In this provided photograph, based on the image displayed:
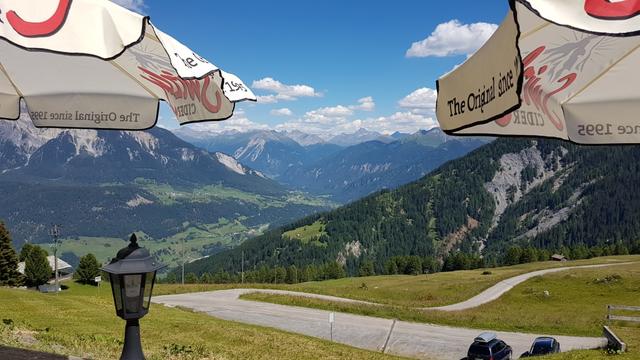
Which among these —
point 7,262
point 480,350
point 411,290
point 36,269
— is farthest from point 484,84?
point 36,269

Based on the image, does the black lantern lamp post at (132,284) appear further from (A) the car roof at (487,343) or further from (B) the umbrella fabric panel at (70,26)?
(A) the car roof at (487,343)

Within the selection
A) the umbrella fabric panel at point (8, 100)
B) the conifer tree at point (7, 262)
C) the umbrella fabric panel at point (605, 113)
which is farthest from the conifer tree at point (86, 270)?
the umbrella fabric panel at point (605, 113)

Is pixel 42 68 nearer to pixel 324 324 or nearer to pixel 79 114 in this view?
pixel 79 114

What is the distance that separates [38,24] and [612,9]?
5.24 m

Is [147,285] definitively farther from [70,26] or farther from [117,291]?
[70,26]

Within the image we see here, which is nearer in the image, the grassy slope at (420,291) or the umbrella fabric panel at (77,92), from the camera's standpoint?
the umbrella fabric panel at (77,92)

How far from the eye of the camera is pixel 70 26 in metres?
4.98

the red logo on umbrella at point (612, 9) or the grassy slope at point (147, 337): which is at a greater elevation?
the red logo on umbrella at point (612, 9)

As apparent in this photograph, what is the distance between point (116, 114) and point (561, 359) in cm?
1571

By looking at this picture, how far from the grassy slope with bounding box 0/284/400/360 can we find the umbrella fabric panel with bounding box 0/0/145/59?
40.0 ft

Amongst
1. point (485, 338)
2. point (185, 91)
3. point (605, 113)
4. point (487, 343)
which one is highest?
point (185, 91)

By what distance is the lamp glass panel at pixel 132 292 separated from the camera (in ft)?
24.3

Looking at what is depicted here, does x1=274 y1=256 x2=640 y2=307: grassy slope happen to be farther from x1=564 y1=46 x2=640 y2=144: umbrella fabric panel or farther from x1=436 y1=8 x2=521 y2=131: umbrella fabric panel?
x1=436 y1=8 x2=521 y2=131: umbrella fabric panel

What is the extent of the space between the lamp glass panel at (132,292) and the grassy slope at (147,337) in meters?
A: 8.35
